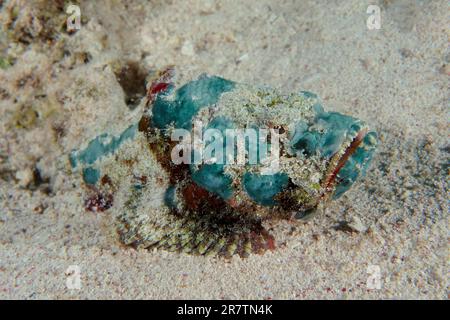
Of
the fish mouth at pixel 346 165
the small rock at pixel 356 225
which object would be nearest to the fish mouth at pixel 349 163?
the fish mouth at pixel 346 165

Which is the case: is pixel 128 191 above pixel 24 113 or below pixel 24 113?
below

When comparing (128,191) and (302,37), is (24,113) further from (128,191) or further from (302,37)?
(302,37)

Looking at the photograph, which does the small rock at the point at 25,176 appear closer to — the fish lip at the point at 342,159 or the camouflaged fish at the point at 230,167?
the camouflaged fish at the point at 230,167

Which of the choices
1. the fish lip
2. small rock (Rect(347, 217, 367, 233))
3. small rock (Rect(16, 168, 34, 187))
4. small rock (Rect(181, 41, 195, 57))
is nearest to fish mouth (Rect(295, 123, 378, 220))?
the fish lip

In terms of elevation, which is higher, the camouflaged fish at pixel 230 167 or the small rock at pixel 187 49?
the small rock at pixel 187 49

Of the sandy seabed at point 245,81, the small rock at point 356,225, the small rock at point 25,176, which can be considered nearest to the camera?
the sandy seabed at point 245,81

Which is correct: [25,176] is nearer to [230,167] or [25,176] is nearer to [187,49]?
[187,49]

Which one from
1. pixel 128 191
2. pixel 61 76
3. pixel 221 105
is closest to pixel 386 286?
pixel 221 105
